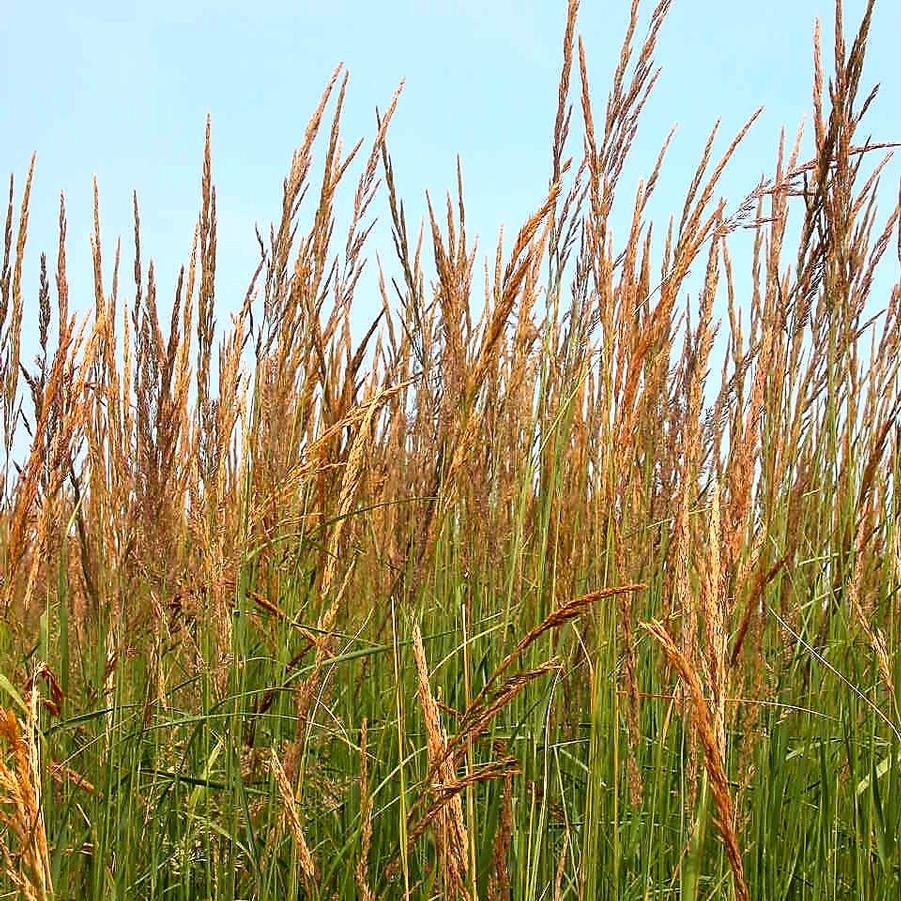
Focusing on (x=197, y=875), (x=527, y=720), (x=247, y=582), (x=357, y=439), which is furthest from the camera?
(x=197, y=875)

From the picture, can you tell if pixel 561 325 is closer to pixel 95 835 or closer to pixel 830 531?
pixel 830 531

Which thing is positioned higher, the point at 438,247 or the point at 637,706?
the point at 438,247

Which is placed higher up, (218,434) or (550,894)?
(218,434)

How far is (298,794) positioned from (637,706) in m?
0.46

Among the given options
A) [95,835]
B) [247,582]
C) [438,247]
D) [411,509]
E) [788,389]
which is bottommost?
[95,835]

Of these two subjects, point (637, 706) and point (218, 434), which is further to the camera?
point (218, 434)

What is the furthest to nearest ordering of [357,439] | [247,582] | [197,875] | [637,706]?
[197,875] → [247,582] → [357,439] → [637,706]

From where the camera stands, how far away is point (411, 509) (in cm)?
188

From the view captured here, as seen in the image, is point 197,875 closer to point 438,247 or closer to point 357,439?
point 357,439

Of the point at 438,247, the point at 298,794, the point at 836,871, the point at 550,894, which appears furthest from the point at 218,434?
the point at 836,871

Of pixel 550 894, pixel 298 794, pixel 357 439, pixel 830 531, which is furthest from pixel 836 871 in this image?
pixel 357 439

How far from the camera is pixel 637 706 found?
1.39 m

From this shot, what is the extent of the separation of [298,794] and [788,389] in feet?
3.48

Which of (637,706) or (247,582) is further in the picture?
(247,582)
